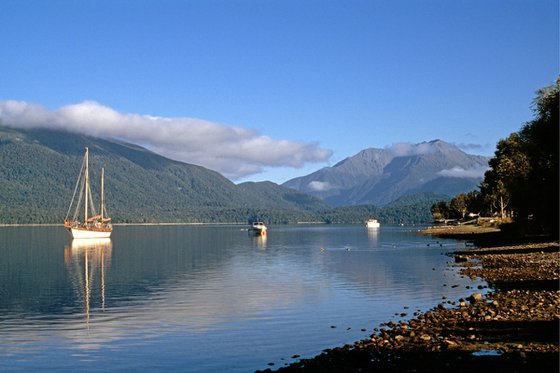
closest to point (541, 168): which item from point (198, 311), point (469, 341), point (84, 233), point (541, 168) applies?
point (541, 168)

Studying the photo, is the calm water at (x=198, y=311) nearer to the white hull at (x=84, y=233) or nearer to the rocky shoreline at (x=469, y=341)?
the rocky shoreline at (x=469, y=341)

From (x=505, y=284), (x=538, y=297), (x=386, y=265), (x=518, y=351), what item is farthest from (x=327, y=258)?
(x=518, y=351)

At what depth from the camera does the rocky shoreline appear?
76.0 feet

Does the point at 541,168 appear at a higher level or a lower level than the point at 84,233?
higher

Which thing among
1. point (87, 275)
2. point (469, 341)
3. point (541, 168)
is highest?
point (541, 168)

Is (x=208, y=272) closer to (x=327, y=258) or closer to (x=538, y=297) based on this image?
(x=327, y=258)

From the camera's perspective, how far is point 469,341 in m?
27.2

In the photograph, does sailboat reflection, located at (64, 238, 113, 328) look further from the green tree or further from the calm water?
the green tree

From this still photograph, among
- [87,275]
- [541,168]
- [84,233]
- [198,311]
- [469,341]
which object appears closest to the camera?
[469,341]

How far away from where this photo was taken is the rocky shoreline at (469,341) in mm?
23156

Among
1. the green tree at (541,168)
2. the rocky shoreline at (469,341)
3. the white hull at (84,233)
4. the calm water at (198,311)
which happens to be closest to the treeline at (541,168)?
the green tree at (541,168)

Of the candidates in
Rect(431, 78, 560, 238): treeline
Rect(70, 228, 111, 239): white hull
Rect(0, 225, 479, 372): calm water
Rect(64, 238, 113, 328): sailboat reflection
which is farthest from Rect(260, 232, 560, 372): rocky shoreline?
Rect(70, 228, 111, 239): white hull

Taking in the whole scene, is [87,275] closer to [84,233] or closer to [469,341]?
[469,341]

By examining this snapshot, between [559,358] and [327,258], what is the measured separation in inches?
2941
